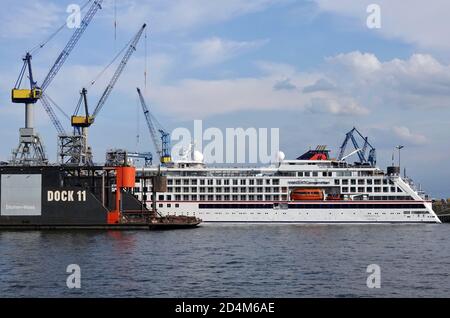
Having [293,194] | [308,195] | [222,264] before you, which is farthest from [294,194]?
[222,264]

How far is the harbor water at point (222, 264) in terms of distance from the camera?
34062 millimetres

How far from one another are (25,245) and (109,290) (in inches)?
1006

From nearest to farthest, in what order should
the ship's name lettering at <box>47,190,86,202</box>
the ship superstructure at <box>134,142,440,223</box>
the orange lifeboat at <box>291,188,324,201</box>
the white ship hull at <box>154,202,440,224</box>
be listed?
1. the ship's name lettering at <box>47,190,86,202</box>
2. the white ship hull at <box>154,202,440,224</box>
3. the ship superstructure at <box>134,142,440,223</box>
4. the orange lifeboat at <box>291,188,324,201</box>

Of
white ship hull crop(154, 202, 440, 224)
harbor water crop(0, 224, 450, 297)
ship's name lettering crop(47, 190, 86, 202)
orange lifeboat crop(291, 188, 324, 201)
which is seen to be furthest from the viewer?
orange lifeboat crop(291, 188, 324, 201)

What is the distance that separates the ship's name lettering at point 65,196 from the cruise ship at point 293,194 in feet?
47.0

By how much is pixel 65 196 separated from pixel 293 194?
3353 centimetres

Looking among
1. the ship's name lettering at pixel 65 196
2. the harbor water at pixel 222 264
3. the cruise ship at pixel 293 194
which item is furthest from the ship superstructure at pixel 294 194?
the harbor water at pixel 222 264

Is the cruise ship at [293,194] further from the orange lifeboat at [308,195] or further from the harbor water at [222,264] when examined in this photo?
the harbor water at [222,264]

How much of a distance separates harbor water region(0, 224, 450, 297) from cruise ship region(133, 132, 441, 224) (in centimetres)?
2187

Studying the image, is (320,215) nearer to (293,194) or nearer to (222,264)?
(293,194)

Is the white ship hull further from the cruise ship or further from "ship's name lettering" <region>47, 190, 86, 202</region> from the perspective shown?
"ship's name lettering" <region>47, 190, 86, 202</region>

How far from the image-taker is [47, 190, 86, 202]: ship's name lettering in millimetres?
76250

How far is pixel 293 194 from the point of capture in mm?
92938

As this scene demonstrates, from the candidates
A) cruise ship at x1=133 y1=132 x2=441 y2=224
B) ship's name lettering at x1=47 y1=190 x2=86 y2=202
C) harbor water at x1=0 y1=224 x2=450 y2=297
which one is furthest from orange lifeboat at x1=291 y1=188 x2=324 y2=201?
ship's name lettering at x1=47 y1=190 x2=86 y2=202
